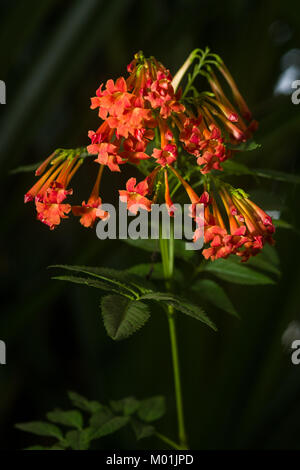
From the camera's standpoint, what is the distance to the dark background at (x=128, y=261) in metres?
0.64

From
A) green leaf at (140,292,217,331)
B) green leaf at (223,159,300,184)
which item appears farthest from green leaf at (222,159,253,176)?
green leaf at (140,292,217,331)

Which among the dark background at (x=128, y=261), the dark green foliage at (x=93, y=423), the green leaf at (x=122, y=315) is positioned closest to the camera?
the green leaf at (x=122, y=315)

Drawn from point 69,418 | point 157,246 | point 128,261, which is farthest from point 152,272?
point 128,261

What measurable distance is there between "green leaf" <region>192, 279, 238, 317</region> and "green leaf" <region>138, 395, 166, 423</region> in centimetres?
10

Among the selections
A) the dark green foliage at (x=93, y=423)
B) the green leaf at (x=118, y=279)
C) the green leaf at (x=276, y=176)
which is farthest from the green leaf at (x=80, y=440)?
the green leaf at (x=276, y=176)

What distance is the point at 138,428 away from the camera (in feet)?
1.20

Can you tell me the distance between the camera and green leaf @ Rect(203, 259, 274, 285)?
37cm

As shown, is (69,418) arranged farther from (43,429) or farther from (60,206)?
(60,206)

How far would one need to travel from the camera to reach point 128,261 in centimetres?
84

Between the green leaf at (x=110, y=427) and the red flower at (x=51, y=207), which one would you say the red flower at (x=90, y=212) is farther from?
the green leaf at (x=110, y=427)

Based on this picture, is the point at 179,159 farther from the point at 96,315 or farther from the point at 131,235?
the point at 96,315

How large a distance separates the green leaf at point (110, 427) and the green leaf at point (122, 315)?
11 centimetres

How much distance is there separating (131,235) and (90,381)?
0.60 metres

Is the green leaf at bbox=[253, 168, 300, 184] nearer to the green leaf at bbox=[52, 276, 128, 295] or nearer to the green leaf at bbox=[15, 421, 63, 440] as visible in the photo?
the green leaf at bbox=[52, 276, 128, 295]
